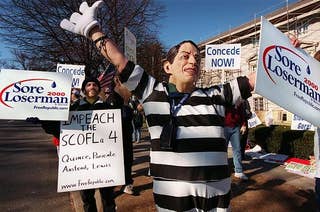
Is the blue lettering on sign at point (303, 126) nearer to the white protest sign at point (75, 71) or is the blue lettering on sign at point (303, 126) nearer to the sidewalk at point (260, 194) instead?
the sidewalk at point (260, 194)

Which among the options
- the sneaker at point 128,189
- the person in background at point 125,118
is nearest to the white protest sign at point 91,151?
the person in background at point 125,118

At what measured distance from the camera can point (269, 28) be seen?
7.11 ft

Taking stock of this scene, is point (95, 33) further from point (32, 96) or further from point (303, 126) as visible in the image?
point (303, 126)

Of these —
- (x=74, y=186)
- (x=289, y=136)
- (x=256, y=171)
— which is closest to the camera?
(x=74, y=186)

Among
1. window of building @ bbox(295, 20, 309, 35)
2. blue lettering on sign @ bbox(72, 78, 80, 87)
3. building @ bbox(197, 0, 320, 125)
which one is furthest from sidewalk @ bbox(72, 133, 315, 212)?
window of building @ bbox(295, 20, 309, 35)

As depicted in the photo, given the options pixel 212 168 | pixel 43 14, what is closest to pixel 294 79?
pixel 212 168

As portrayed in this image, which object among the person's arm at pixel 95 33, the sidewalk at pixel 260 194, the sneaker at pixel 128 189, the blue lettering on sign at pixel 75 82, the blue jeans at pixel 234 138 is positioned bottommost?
the sidewalk at pixel 260 194

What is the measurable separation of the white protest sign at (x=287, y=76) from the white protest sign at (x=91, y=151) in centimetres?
226

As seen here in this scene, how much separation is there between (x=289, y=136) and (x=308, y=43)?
17372 mm

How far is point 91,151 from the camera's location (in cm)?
397

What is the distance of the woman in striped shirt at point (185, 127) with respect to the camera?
205 cm

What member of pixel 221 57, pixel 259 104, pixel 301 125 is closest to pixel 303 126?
pixel 301 125

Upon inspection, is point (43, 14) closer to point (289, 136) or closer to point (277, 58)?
point (289, 136)

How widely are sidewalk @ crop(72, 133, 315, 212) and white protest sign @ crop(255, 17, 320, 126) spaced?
2.86m
